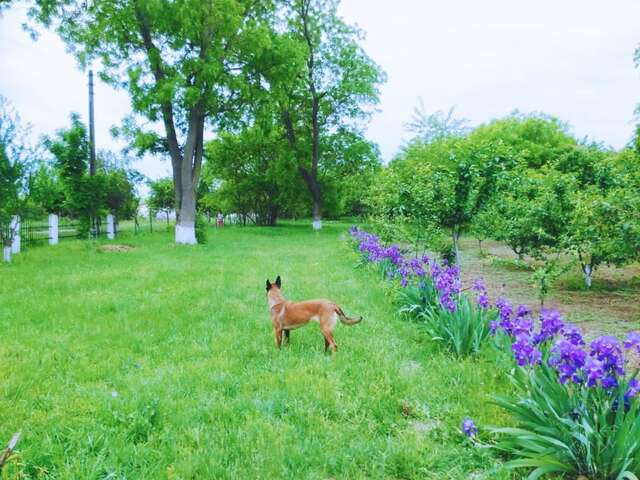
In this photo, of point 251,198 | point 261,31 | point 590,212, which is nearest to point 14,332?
point 590,212

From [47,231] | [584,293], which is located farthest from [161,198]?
[584,293]

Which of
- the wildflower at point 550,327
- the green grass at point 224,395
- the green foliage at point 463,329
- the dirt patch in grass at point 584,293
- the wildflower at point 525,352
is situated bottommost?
the green grass at point 224,395

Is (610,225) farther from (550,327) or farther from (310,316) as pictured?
(310,316)

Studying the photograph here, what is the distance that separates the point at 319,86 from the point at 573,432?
97.0 ft

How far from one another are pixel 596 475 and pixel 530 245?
28.5 feet

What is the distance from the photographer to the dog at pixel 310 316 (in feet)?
15.0

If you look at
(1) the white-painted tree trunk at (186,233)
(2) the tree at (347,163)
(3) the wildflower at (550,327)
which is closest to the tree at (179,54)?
(1) the white-painted tree trunk at (186,233)

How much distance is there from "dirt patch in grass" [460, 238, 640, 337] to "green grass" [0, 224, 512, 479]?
286 centimetres

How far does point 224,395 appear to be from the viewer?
12.2 feet

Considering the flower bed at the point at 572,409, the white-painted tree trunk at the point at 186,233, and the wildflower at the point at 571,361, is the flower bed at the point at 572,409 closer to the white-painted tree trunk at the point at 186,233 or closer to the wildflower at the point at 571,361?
the wildflower at the point at 571,361

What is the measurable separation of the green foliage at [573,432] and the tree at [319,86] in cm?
2681

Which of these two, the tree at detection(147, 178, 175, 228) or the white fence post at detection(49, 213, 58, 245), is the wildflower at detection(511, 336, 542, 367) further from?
the tree at detection(147, 178, 175, 228)

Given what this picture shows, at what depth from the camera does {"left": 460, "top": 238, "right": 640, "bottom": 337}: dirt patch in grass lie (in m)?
6.40

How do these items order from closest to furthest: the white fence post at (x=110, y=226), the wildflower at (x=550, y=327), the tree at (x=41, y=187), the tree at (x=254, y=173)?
the wildflower at (x=550, y=327) → the tree at (x=41, y=187) → the white fence post at (x=110, y=226) → the tree at (x=254, y=173)
